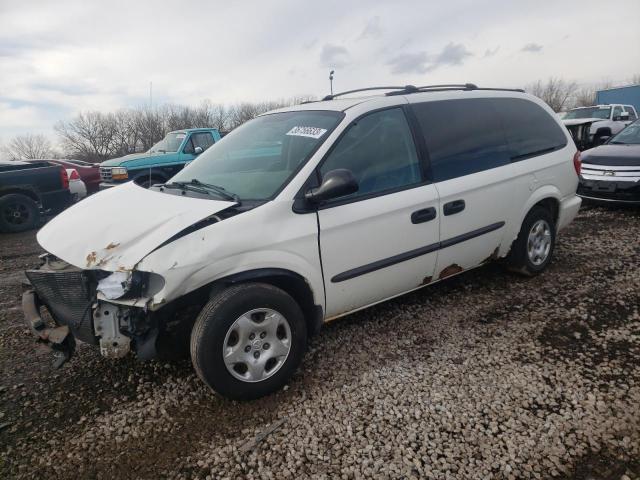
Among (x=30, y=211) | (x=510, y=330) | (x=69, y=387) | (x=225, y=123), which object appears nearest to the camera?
(x=69, y=387)

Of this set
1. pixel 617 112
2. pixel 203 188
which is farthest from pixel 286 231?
pixel 617 112

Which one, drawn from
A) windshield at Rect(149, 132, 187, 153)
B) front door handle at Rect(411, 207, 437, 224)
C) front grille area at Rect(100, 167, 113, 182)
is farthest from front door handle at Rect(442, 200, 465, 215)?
front grille area at Rect(100, 167, 113, 182)

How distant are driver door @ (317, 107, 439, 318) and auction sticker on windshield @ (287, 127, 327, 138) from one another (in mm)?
163

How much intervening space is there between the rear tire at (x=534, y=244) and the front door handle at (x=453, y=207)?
1023 millimetres

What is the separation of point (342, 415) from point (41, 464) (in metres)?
1.60

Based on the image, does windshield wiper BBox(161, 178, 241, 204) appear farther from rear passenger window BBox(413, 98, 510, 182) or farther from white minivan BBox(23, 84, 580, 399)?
rear passenger window BBox(413, 98, 510, 182)

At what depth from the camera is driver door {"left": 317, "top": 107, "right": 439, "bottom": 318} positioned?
2867mm

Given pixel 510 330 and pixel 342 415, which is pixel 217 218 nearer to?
Result: pixel 342 415

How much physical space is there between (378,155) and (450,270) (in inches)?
46.7

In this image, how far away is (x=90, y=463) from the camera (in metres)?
2.23

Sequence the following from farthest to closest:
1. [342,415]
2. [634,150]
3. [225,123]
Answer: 1. [225,123]
2. [634,150]
3. [342,415]

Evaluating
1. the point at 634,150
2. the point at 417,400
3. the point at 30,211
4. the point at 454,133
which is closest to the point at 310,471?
the point at 417,400

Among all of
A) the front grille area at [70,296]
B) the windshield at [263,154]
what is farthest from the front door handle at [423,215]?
the front grille area at [70,296]

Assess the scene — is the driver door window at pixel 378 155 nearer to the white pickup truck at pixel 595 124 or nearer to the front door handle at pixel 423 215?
the front door handle at pixel 423 215
